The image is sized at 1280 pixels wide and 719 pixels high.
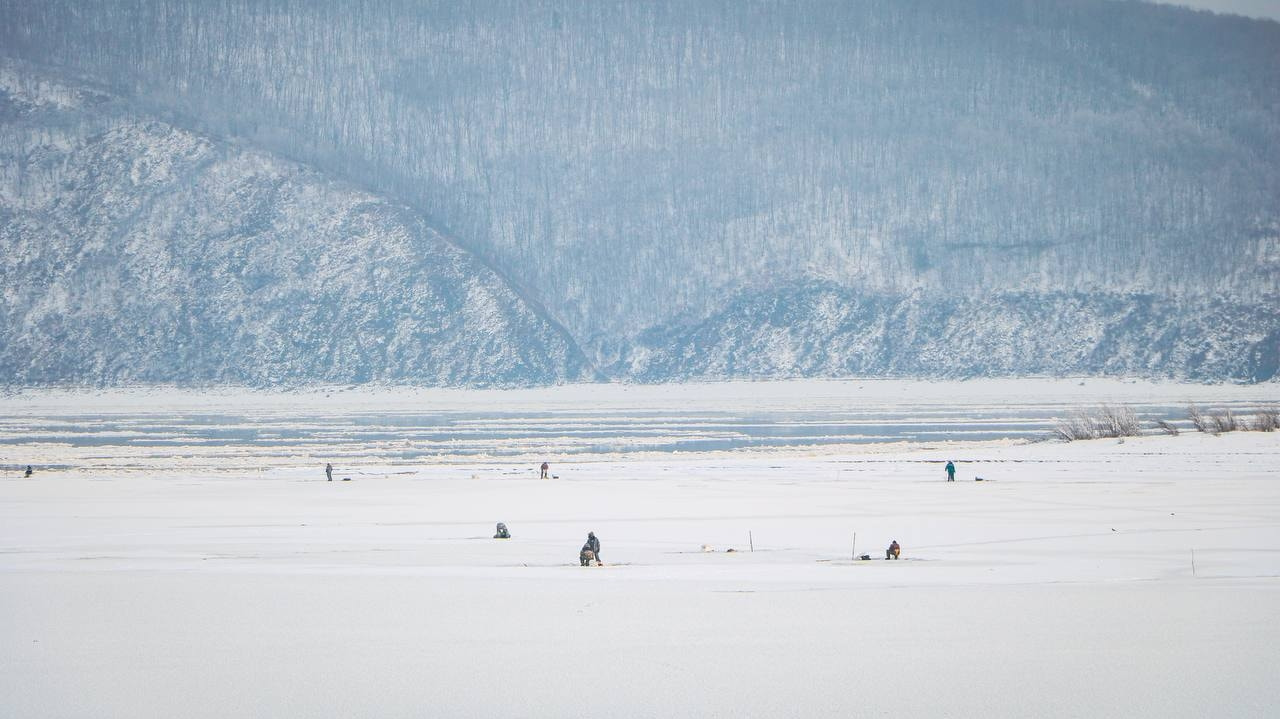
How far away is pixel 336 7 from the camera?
19875 centimetres

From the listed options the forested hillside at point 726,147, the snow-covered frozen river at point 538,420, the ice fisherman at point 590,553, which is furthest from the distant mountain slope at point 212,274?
the ice fisherman at point 590,553

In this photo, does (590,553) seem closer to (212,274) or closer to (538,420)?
(538,420)

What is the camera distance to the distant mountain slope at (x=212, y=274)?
125 m

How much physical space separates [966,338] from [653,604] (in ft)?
390

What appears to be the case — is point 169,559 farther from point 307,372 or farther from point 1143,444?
point 307,372

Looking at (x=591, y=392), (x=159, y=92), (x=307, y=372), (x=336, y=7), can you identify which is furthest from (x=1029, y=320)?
(x=336, y=7)

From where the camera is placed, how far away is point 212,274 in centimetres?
13475

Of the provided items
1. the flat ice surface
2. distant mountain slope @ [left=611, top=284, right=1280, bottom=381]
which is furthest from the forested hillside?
the flat ice surface

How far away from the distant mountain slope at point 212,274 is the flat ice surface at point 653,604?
316ft

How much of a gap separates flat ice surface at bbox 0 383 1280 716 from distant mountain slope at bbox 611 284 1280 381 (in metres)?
97.4

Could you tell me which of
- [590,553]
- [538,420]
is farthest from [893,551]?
[538,420]

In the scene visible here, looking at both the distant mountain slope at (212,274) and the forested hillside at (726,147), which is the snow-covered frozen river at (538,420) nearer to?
the distant mountain slope at (212,274)

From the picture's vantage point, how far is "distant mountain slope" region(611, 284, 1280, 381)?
125188 mm

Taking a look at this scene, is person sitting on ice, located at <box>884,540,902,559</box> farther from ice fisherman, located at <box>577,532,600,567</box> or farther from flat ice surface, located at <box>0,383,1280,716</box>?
ice fisherman, located at <box>577,532,600,567</box>
